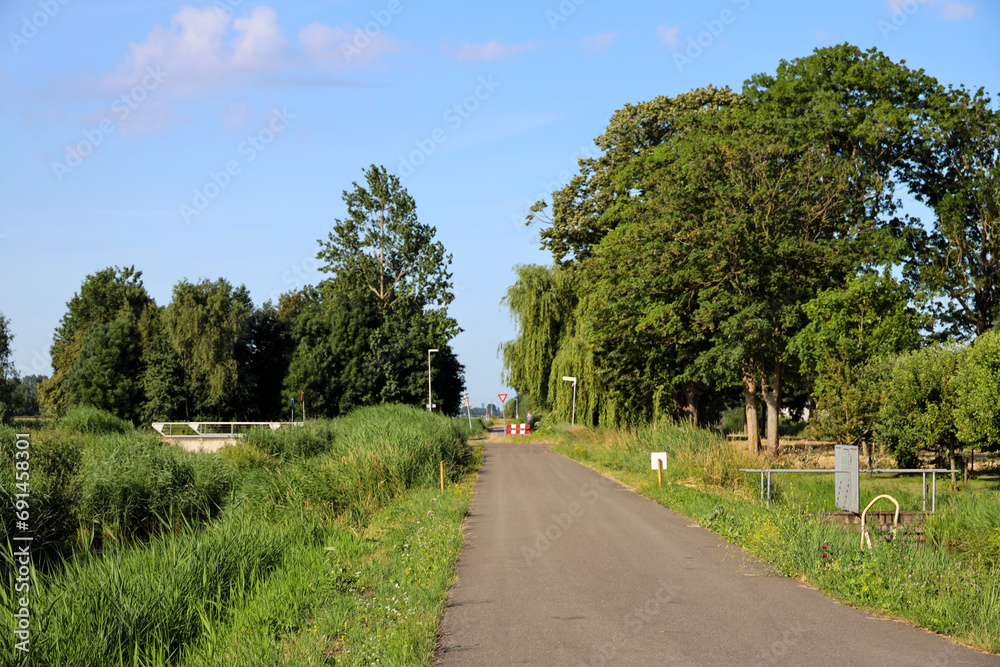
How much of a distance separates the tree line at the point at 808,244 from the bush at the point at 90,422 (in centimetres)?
2294

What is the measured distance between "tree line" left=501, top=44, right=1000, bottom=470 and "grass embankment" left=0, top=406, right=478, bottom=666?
559 inches

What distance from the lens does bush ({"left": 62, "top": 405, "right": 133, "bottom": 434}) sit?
119ft

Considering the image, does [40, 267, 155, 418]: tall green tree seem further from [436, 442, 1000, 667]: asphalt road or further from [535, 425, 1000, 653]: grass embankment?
[436, 442, 1000, 667]: asphalt road

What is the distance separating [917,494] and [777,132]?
16.6m

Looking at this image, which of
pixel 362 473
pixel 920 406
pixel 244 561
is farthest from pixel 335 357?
pixel 244 561

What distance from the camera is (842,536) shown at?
35.6 ft

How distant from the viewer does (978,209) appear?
32.6 m

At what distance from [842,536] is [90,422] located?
35.3m

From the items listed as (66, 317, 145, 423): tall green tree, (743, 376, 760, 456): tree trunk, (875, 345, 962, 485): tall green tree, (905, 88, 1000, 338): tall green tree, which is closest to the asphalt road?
(875, 345, 962, 485): tall green tree

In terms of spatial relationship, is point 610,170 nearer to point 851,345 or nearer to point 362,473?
point 851,345

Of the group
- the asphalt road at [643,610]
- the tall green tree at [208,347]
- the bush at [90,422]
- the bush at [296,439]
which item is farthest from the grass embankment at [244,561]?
the tall green tree at [208,347]

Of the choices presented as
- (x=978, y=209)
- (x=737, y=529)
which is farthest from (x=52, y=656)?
(x=978, y=209)

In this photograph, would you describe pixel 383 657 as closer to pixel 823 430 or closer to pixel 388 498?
pixel 388 498

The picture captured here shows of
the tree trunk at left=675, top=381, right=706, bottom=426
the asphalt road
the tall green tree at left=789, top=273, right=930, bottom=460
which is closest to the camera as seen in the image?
the asphalt road
